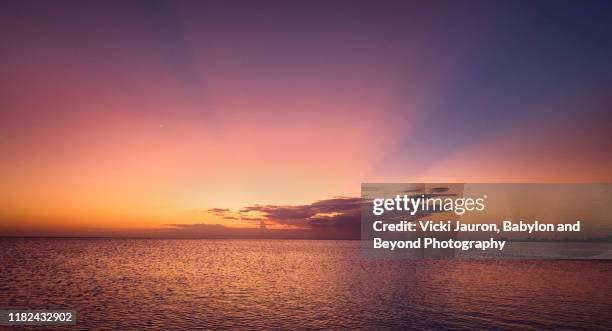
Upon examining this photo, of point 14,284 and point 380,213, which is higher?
point 380,213

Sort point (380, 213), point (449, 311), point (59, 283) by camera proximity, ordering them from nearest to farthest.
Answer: point (449, 311)
point (380, 213)
point (59, 283)

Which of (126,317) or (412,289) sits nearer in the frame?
(126,317)

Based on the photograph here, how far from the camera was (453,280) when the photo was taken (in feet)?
215

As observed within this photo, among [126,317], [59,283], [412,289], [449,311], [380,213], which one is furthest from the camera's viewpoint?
[59,283]

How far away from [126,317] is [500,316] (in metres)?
32.2

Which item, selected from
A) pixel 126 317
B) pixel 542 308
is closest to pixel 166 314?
pixel 126 317

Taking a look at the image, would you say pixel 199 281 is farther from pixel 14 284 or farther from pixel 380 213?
pixel 380 213

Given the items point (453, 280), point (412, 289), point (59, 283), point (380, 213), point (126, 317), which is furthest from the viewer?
point (453, 280)

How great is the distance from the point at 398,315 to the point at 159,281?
36637 mm

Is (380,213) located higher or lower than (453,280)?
higher

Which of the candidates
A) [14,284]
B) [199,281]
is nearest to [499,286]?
[199,281]

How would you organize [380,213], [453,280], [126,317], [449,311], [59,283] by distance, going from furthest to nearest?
[453,280], [59,283], [380,213], [449,311], [126,317]

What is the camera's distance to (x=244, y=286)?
5566cm

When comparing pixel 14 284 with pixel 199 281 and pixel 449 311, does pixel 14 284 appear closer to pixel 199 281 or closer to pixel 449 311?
pixel 199 281
